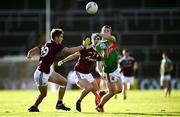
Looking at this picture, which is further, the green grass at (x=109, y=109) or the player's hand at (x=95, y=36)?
the player's hand at (x=95, y=36)

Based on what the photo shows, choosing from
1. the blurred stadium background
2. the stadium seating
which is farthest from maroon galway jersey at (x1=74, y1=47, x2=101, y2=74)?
the stadium seating

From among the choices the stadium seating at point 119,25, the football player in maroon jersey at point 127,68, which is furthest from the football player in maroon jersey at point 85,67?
the stadium seating at point 119,25

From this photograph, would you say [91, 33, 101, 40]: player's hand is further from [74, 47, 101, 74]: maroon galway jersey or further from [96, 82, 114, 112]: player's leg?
[96, 82, 114, 112]: player's leg

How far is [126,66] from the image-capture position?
3456 cm

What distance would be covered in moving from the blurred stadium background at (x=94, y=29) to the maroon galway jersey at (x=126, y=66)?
16411 mm

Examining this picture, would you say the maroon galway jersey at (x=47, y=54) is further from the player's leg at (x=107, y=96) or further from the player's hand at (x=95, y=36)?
the player's leg at (x=107, y=96)

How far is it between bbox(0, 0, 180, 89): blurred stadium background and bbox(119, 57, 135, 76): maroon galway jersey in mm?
16411

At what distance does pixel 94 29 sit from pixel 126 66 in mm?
22472

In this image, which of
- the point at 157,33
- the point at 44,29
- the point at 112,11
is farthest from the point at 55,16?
the point at 157,33

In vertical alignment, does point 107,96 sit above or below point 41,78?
below

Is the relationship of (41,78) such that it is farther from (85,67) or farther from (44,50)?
(85,67)

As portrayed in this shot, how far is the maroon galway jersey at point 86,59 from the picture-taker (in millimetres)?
21625

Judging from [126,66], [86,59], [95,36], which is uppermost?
[95,36]

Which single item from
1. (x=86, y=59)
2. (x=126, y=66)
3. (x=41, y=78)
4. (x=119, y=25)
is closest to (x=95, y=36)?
(x=86, y=59)
